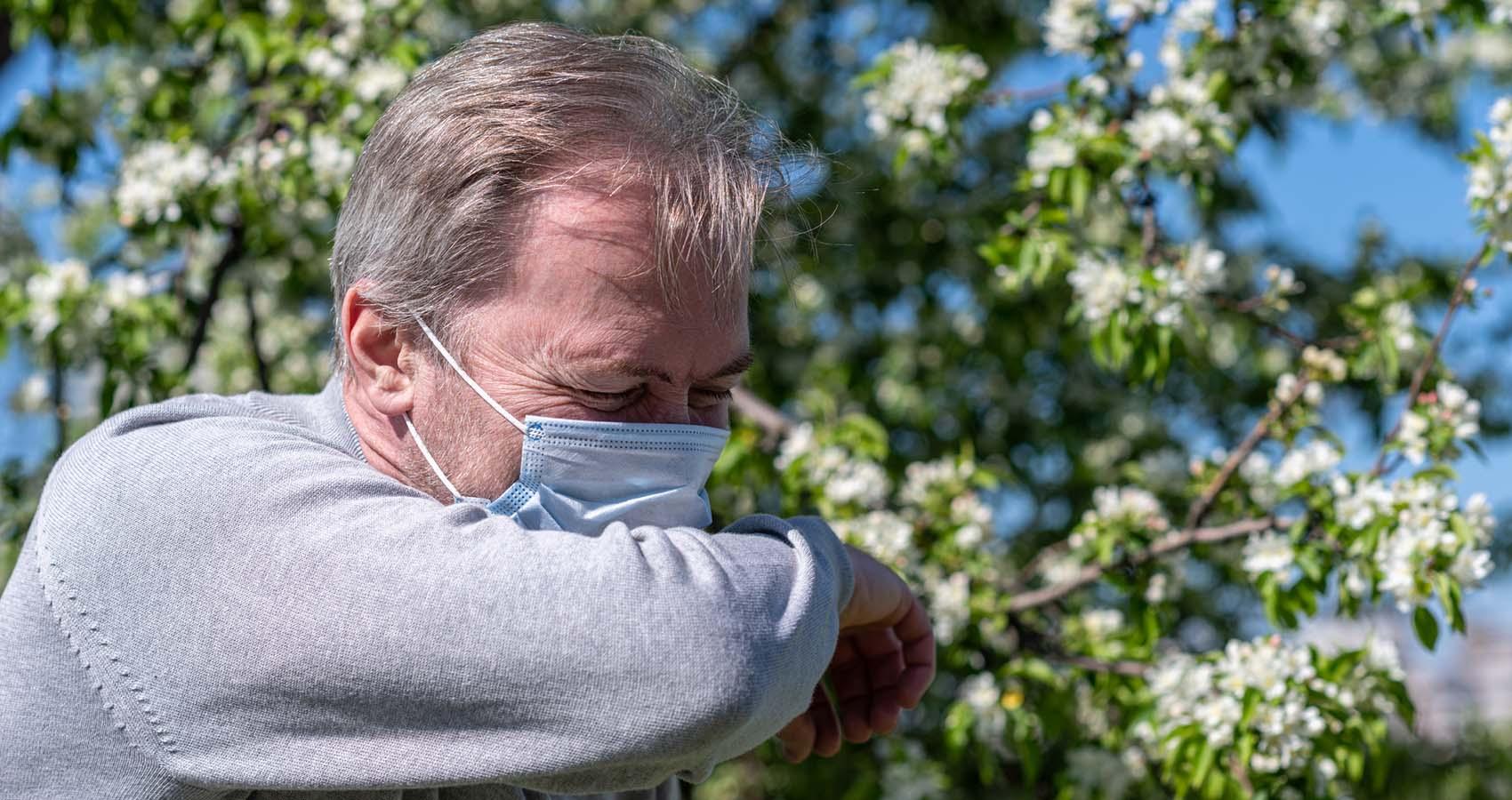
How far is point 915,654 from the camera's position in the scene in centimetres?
183

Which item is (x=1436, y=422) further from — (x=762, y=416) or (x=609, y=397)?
(x=609, y=397)

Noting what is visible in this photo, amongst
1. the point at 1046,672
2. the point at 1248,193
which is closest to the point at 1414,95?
the point at 1248,193

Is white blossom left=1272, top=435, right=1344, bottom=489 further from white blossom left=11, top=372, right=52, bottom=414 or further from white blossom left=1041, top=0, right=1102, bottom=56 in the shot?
white blossom left=11, top=372, right=52, bottom=414

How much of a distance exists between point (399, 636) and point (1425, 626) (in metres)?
2.12

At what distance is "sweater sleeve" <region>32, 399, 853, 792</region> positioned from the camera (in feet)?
3.73

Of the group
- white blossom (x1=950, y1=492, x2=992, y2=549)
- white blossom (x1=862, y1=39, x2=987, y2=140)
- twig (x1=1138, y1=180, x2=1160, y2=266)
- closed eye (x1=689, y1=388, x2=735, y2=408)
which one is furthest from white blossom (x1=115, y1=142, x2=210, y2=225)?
twig (x1=1138, y1=180, x2=1160, y2=266)

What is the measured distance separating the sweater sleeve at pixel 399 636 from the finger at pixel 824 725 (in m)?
0.58

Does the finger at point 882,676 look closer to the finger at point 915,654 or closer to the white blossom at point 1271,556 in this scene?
the finger at point 915,654

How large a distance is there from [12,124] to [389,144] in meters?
2.67

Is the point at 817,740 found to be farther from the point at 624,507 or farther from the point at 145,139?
the point at 145,139

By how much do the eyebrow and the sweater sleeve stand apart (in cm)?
24

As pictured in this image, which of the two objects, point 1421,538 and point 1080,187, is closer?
point 1421,538

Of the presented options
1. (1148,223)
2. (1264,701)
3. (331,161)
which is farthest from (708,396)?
(1148,223)

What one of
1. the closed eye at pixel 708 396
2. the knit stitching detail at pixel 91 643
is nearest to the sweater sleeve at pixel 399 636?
the knit stitching detail at pixel 91 643
